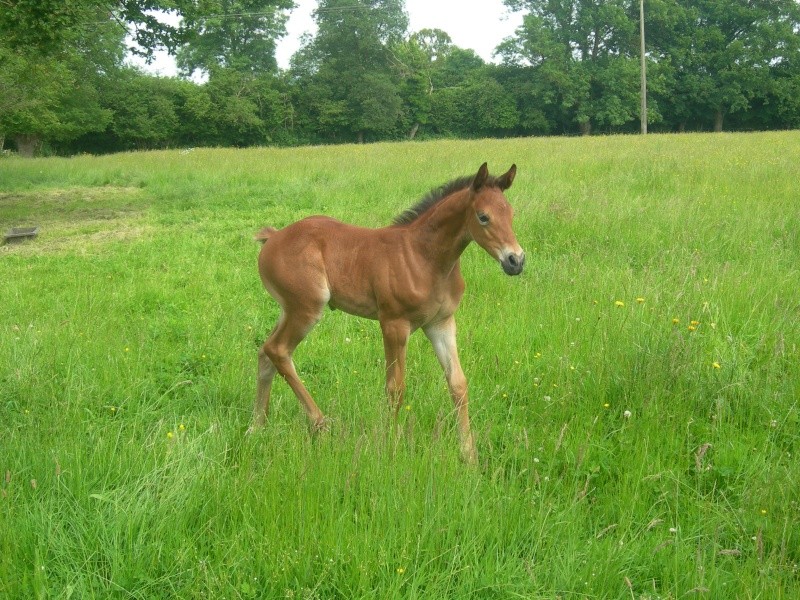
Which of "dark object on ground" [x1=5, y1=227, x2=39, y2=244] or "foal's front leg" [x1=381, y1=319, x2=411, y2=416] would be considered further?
"dark object on ground" [x1=5, y1=227, x2=39, y2=244]

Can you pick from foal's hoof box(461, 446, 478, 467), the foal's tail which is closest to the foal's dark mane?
the foal's tail

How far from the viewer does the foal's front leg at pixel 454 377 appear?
3293 millimetres

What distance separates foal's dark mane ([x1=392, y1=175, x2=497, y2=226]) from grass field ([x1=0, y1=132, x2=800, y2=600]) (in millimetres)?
1076

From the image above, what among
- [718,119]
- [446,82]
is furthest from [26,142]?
[718,119]

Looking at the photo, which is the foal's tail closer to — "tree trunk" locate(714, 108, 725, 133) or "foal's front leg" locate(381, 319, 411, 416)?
"foal's front leg" locate(381, 319, 411, 416)

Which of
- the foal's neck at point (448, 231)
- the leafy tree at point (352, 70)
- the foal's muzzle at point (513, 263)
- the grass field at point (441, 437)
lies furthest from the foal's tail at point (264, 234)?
the leafy tree at point (352, 70)

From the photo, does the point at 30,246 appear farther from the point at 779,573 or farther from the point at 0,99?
the point at 0,99

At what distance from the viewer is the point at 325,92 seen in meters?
47.5

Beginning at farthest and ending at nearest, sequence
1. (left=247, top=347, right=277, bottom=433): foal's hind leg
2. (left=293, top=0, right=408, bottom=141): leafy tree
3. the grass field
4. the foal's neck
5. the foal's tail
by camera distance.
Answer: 1. (left=293, top=0, right=408, bottom=141): leafy tree
2. the foal's tail
3. (left=247, top=347, right=277, bottom=433): foal's hind leg
4. the foal's neck
5. the grass field

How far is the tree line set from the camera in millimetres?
41375

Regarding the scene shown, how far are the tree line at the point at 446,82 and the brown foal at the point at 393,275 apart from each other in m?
39.4

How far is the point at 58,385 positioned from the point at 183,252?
5.09 metres

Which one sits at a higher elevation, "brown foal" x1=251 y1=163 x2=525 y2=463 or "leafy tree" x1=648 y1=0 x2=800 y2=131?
"leafy tree" x1=648 y1=0 x2=800 y2=131

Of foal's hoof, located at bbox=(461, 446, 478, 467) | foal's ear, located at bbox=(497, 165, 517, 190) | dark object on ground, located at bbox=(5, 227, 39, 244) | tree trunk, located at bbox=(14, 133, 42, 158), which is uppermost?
tree trunk, located at bbox=(14, 133, 42, 158)
